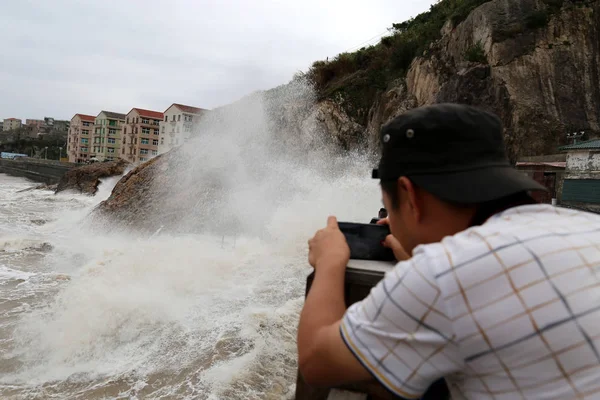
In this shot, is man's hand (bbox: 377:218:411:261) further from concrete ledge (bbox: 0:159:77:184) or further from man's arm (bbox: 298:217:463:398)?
concrete ledge (bbox: 0:159:77:184)

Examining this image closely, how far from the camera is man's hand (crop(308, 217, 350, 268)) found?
1091 millimetres

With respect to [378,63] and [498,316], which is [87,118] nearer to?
[378,63]

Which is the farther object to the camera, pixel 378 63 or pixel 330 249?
pixel 378 63

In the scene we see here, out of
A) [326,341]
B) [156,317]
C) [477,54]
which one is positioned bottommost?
[156,317]

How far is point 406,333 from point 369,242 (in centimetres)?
59

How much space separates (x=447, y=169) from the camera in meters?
0.88

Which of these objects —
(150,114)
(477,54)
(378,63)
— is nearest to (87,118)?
(150,114)

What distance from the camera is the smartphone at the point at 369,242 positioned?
133 centimetres

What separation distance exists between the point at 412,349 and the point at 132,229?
48.2 feet

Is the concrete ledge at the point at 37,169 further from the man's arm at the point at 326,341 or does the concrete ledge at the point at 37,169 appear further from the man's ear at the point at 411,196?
the man's ear at the point at 411,196

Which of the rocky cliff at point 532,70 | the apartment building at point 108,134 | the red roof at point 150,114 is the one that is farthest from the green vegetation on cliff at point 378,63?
the apartment building at point 108,134

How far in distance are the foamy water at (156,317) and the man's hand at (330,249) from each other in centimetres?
306

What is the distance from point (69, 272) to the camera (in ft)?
28.6

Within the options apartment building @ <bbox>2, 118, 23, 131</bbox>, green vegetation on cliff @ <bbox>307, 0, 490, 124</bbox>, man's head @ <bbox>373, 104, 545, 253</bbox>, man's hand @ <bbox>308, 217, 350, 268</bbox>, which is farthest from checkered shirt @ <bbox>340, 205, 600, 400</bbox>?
apartment building @ <bbox>2, 118, 23, 131</bbox>
